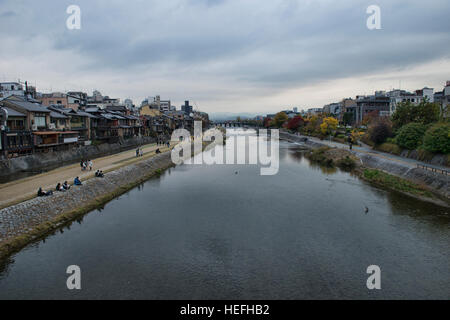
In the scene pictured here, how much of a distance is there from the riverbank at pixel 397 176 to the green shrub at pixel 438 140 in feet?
9.49

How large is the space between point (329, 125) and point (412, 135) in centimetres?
3247

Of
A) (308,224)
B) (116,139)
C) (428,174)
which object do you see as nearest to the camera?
(308,224)

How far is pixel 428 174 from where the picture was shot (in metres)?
24.1

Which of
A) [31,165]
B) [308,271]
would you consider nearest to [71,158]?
[31,165]

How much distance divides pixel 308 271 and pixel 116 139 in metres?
45.8

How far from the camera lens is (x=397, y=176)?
1067 inches

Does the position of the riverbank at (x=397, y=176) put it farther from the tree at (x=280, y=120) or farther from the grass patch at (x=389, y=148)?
the tree at (x=280, y=120)

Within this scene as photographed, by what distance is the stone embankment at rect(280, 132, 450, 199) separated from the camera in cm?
2219

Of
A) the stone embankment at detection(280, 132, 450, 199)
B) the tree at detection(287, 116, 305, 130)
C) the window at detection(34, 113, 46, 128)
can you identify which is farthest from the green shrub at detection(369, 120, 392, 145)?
the tree at detection(287, 116, 305, 130)

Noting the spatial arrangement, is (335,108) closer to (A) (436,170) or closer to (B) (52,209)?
(A) (436,170)

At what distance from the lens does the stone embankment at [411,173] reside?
22191 mm

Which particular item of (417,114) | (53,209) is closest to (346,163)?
(417,114)
